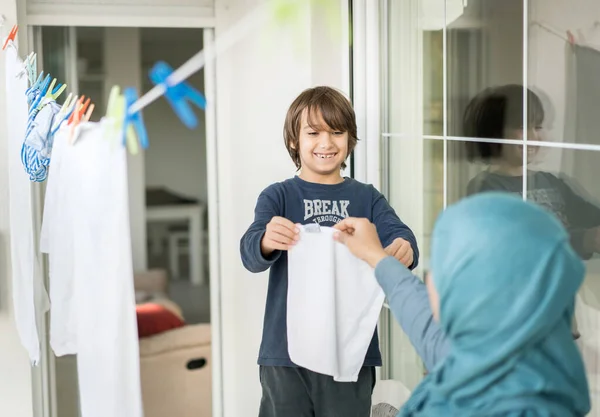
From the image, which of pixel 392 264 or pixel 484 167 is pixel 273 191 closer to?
pixel 484 167

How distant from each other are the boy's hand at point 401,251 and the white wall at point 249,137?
2.48 feet

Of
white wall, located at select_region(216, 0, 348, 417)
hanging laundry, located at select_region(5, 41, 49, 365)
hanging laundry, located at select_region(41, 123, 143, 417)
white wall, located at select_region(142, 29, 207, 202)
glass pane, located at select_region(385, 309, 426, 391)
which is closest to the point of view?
hanging laundry, located at select_region(41, 123, 143, 417)

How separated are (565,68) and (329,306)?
60 cm

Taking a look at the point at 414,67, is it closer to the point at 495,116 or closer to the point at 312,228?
the point at 495,116

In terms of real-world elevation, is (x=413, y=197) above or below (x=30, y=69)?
below

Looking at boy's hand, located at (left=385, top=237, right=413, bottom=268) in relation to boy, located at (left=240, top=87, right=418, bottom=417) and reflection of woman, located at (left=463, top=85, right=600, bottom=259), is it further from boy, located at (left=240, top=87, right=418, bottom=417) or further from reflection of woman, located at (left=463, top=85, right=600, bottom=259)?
reflection of woman, located at (left=463, top=85, right=600, bottom=259)

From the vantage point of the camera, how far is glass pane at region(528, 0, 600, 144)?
1.22 metres

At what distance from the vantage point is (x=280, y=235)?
142cm

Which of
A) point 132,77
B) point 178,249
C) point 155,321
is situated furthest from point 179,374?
point 132,77

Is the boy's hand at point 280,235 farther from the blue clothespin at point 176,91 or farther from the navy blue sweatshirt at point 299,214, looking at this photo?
the blue clothespin at point 176,91

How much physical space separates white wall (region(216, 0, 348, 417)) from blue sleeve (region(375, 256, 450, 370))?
3.54 ft

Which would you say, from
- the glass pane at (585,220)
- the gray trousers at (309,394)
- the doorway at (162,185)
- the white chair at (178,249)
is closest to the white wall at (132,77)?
the doorway at (162,185)

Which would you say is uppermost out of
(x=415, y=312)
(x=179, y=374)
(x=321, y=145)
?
(x=321, y=145)

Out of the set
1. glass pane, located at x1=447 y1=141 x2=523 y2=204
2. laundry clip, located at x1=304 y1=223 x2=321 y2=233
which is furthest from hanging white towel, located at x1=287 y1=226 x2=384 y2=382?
glass pane, located at x1=447 y1=141 x2=523 y2=204
